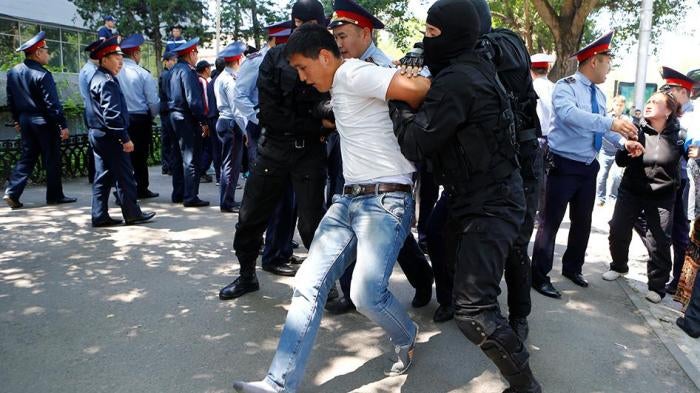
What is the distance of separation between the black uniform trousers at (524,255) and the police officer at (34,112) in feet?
19.5

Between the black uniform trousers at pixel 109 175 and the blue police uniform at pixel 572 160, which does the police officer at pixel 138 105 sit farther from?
the blue police uniform at pixel 572 160

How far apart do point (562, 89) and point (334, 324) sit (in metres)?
2.53

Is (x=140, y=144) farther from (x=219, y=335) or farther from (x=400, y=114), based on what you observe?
(x=400, y=114)

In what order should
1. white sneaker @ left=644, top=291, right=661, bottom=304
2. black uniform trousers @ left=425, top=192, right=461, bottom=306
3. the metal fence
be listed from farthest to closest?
1. the metal fence
2. white sneaker @ left=644, top=291, right=661, bottom=304
3. black uniform trousers @ left=425, top=192, right=461, bottom=306

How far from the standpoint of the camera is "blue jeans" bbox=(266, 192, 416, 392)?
2725 millimetres

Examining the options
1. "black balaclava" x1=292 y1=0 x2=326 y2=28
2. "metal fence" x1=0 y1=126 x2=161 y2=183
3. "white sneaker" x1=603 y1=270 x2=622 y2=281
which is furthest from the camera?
"metal fence" x1=0 y1=126 x2=161 y2=183

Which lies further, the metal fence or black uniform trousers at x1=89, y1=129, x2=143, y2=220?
the metal fence

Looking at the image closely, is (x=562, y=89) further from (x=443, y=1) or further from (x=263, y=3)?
(x=263, y=3)

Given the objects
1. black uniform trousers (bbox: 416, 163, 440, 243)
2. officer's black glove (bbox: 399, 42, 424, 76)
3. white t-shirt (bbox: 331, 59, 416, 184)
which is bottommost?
black uniform trousers (bbox: 416, 163, 440, 243)

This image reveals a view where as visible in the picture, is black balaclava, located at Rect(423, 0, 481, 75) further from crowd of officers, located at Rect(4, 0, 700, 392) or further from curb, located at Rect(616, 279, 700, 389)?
curb, located at Rect(616, 279, 700, 389)

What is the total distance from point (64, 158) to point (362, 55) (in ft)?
24.1

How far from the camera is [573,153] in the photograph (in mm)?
4477

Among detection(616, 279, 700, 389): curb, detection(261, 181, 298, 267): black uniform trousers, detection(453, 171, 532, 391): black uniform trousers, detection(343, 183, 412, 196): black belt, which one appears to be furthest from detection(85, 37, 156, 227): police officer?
detection(616, 279, 700, 389): curb

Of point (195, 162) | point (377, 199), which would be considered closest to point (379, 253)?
point (377, 199)
